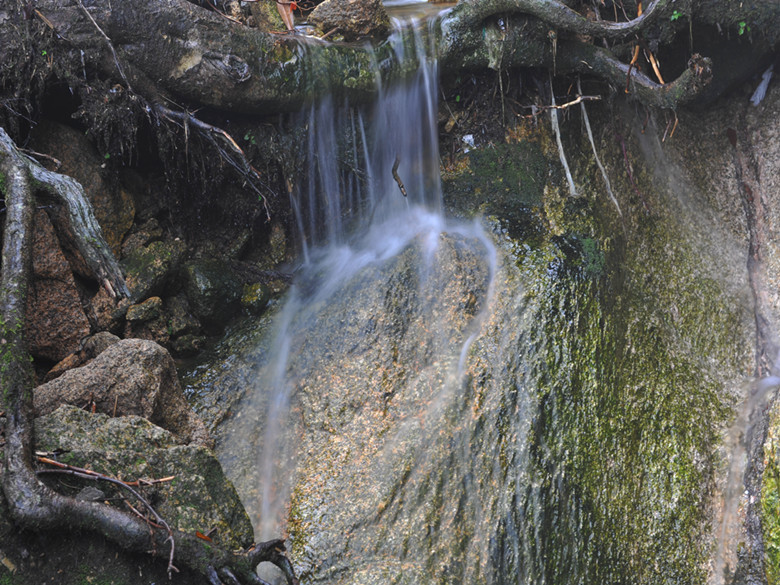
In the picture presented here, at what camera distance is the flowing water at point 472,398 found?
11.9 ft

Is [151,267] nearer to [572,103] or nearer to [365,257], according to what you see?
[365,257]

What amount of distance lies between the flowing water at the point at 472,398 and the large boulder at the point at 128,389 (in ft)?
1.35

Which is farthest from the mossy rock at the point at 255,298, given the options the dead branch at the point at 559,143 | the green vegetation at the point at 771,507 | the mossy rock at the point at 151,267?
the green vegetation at the point at 771,507

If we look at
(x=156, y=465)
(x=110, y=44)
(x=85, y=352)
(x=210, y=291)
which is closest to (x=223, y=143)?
(x=110, y=44)

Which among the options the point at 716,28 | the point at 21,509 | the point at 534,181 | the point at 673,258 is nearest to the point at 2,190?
the point at 21,509

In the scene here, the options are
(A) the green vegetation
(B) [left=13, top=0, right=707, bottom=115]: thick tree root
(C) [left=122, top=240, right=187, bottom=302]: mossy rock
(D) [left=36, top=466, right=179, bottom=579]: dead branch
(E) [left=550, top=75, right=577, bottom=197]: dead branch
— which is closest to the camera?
(D) [left=36, top=466, right=179, bottom=579]: dead branch

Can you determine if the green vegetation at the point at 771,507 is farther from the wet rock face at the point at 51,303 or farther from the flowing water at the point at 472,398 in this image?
the wet rock face at the point at 51,303

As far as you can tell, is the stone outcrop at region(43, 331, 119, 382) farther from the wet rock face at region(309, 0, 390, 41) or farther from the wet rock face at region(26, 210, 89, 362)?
the wet rock face at region(309, 0, 390, 41)

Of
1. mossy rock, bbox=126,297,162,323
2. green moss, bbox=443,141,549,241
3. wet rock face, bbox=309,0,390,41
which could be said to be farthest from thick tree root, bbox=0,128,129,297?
green moss, bbox=443,141,549,241

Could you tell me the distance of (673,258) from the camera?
5.09 metres

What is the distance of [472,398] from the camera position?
4027 millimetres

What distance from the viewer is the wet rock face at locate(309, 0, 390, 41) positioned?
16.5 feet

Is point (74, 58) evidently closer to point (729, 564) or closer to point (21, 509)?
point (21, 509)

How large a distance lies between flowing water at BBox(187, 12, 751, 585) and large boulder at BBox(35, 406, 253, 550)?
513 mm
